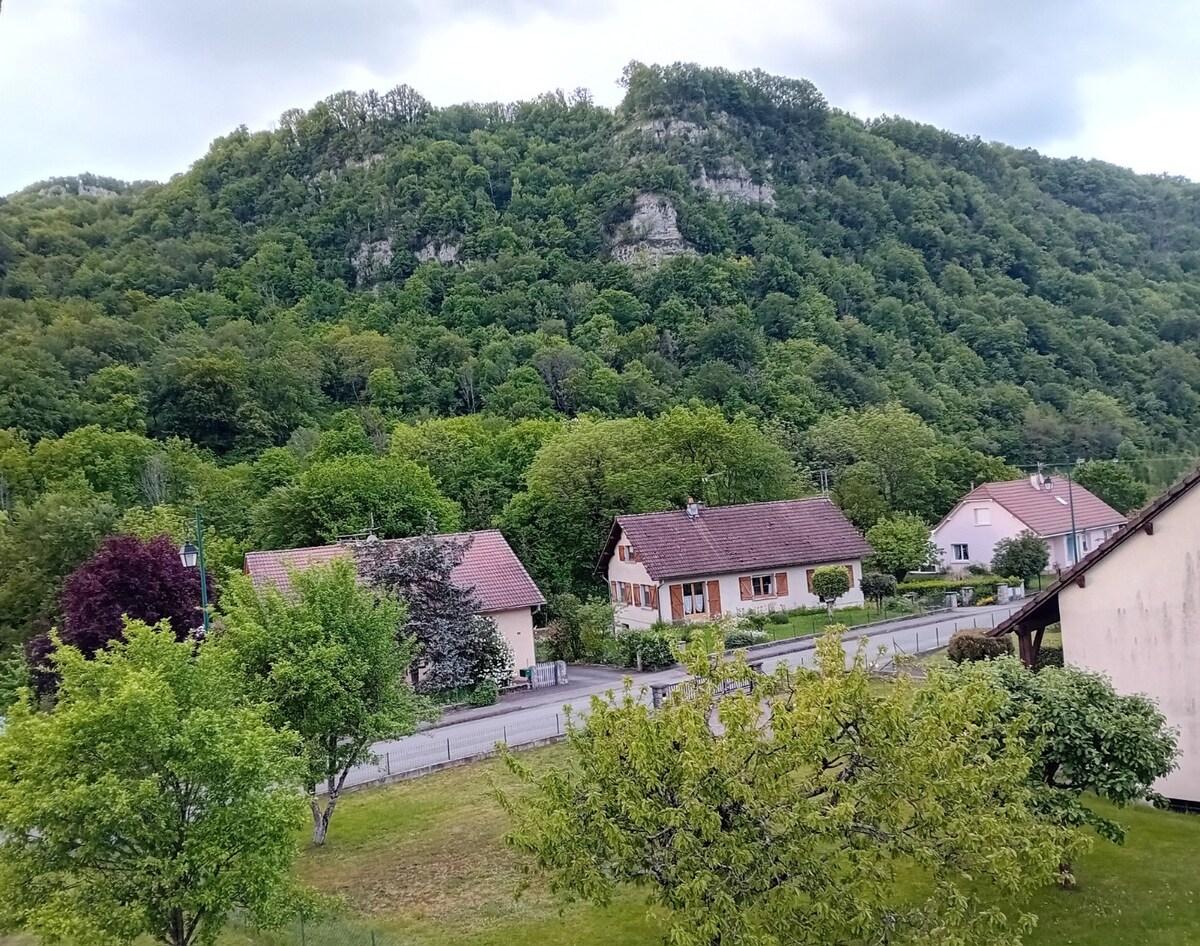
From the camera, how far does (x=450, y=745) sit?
80.1 feet

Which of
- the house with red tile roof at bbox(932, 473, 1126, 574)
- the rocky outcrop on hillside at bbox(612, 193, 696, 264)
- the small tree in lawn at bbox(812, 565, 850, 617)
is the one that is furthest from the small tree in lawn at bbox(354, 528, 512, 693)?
the rocky outcrop on hillside at bbox(612, 193, 696, 264)

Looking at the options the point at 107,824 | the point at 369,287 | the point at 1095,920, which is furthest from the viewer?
the point at 369,287

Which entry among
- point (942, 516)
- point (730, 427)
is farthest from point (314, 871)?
point (942, 516)

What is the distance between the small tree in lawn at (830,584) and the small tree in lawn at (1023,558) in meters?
10.2

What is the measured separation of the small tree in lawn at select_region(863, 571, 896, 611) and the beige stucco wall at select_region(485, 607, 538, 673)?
17327 millimetres

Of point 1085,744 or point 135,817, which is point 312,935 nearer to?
point 135,817

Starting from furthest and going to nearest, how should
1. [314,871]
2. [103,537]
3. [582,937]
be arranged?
[103,537]
[314,871]
[582,937]

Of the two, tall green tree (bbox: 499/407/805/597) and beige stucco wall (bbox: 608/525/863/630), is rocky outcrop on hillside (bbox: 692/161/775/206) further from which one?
beige stucco wall (bbox: 608/525/863/630)

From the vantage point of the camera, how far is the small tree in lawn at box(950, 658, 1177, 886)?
11.7 m

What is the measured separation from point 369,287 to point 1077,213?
97839 millimetres

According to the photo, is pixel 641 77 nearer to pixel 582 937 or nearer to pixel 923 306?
pixel 923 306

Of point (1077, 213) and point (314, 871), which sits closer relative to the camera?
point (314, 871)

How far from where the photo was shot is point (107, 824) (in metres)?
10.0

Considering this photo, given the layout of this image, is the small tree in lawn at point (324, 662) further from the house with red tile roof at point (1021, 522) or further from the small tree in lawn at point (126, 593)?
the house with red tile roof at point (1021, 522)
